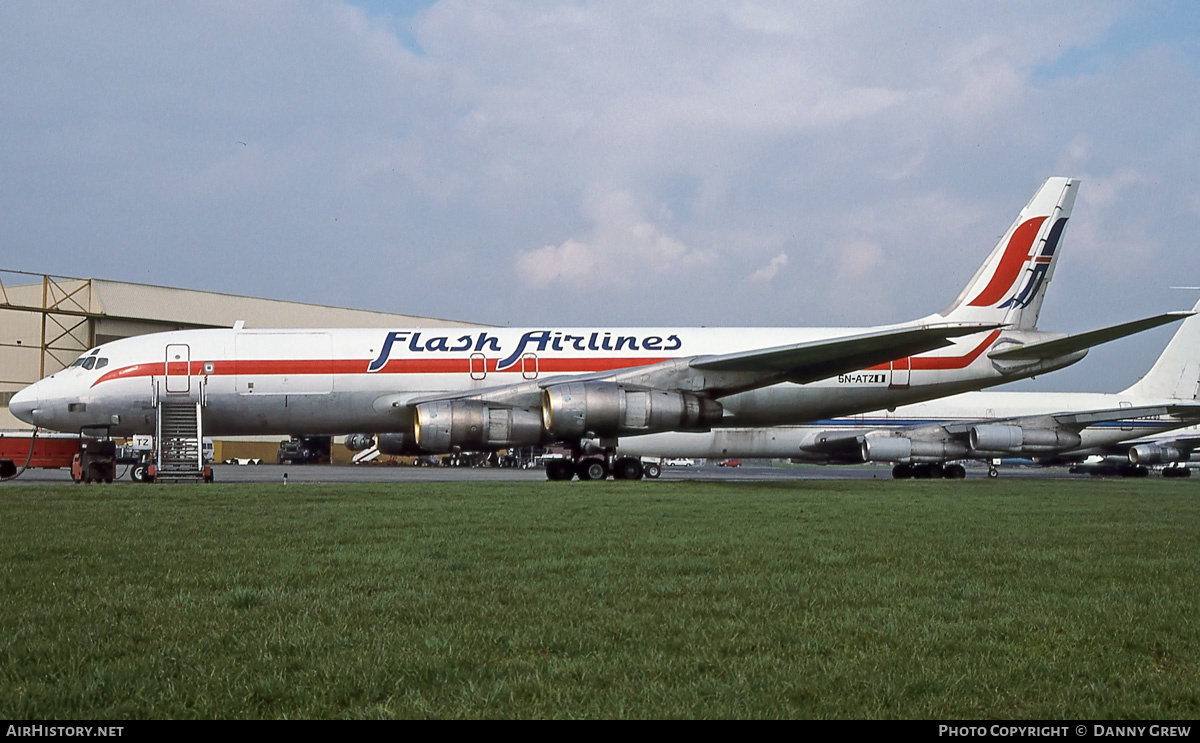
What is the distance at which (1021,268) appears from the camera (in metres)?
24.2

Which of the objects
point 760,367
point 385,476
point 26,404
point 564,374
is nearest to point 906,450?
point 760,367

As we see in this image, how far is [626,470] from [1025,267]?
38.1 ft

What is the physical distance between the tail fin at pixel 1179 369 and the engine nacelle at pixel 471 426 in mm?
35459

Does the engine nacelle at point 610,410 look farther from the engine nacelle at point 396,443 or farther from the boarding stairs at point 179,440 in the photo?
the boarding stairs at point 179,440

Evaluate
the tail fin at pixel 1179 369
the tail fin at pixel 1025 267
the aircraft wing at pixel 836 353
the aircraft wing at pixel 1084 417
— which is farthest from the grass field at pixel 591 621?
the tail fin at pixel 1179 369

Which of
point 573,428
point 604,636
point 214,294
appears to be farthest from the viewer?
point 214,294

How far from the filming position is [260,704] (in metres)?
3.57

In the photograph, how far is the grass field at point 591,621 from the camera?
12.0ft

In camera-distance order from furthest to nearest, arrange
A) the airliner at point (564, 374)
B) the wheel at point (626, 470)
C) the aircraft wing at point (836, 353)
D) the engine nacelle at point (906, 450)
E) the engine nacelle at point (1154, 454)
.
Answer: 1. the engine nacelle at point (1154, 454)
2. the engine nacelle at point (906, 450)
3. the wheel at point (626, 470)
4. the airliner at point (564, 374)
5. the aircraft wing at point (836, 353)

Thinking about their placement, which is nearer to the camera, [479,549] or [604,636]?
[604,636]

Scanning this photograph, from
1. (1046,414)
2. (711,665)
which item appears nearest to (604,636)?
(711,665)

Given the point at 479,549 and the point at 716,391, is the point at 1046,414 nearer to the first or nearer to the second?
the point at 716,391

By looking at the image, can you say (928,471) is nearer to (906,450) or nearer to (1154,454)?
(906,450)
